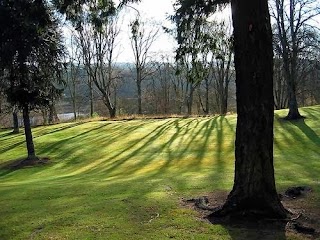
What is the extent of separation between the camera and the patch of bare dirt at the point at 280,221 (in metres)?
5.50

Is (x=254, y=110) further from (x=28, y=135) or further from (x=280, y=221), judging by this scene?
(x=28, y=135)

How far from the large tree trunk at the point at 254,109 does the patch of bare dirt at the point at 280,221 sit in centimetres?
17

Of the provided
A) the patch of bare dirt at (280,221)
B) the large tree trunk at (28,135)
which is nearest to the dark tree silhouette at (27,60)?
the large tree trunk at (28,135)

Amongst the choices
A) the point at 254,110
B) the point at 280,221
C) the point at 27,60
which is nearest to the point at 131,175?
the point at 27,60

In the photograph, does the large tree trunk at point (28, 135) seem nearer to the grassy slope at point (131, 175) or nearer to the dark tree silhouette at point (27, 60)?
the dark tree silhouette at point (27, 60)

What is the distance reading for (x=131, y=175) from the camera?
1434 cm

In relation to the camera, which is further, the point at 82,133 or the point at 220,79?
the point at 220,79

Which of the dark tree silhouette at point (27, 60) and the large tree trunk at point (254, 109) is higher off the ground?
the dark tree silhouette at point (27, 60)

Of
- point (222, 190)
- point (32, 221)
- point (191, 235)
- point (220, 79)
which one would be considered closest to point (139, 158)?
point (222, 190)

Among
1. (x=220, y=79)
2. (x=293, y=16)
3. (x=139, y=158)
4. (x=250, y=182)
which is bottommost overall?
A: (x=139, y=158)

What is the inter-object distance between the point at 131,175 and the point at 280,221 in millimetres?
8963

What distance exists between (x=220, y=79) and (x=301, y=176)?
1374 inches

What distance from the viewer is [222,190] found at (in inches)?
326

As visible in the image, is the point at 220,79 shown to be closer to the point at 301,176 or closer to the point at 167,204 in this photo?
the point at 301,176
